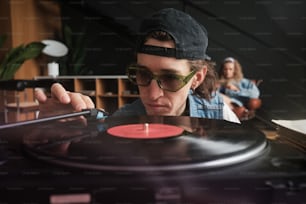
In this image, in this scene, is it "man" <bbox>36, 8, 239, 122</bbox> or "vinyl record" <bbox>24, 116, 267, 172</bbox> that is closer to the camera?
"vinyl record" <bbox>24, 116, 267, 172</bbox>

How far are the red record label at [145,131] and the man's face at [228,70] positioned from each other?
223 mm

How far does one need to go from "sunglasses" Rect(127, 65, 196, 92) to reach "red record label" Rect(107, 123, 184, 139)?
0.09m

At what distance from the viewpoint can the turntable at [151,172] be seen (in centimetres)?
27

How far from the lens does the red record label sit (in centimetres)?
38

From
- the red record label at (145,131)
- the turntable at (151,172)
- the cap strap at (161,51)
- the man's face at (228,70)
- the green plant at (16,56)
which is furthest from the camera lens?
the green plant at (16,56)

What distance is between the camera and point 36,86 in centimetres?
51

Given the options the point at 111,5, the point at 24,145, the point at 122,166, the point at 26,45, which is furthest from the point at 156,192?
the point at 26,45

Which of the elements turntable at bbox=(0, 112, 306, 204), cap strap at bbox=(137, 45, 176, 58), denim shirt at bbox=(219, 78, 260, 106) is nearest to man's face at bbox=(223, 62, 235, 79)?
denim shirt at bbox=(219, 78, 260, 106)

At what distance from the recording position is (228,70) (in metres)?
0.61

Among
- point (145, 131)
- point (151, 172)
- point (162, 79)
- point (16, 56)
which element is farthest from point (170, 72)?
point (16, 56)

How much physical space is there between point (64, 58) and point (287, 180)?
54 centimetres

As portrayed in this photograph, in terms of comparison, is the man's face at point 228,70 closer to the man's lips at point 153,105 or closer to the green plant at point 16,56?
the man's lips at point 153,105

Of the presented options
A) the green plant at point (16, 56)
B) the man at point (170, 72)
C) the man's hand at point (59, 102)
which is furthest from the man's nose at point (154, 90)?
the green plant at point (16, 56)

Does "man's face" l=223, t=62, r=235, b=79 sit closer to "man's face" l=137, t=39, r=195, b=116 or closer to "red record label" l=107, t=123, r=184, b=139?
"man's face" l=137, t=39, r=195, b=116
